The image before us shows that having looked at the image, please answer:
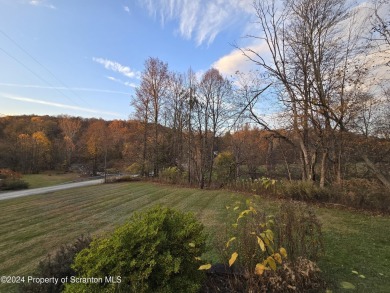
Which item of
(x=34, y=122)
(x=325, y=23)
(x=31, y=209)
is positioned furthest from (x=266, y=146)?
(x=34, y=122)

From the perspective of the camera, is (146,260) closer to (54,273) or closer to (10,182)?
(54,273)

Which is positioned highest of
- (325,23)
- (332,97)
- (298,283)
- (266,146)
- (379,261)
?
(325,23)

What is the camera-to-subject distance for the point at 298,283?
2523 millimetres

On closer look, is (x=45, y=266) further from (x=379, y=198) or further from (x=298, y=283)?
(x=379, y=198)

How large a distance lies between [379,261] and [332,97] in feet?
23.7

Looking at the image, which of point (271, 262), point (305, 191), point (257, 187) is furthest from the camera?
point (257, 187)

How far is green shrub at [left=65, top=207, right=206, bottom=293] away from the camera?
2.10m

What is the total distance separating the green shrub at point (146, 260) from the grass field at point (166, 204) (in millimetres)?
1783

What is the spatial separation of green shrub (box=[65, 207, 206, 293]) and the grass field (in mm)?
1783

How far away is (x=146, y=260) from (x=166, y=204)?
789 cm

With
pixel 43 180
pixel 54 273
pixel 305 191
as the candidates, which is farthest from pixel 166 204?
pixel 43 180

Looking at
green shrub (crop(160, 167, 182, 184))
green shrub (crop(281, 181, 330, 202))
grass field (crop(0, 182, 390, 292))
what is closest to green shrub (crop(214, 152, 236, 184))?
green shrub (crop(160, 167, 182, 184))

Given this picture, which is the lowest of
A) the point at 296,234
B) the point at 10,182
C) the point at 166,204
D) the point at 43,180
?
the point at 43,180

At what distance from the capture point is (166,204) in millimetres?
9914
